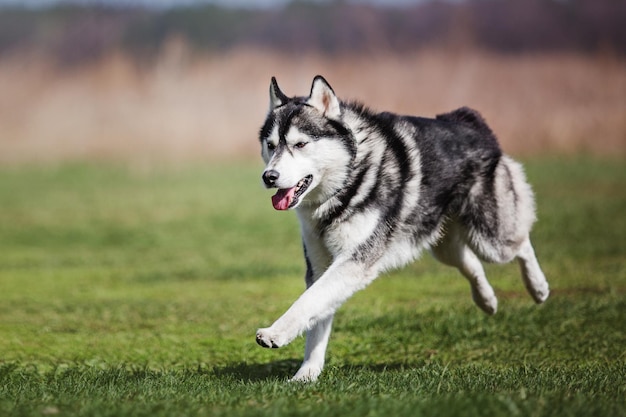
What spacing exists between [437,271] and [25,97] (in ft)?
58.8

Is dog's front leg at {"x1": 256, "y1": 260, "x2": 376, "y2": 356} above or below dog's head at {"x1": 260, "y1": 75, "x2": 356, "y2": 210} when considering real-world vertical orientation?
below

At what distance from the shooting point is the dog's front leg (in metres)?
5.53

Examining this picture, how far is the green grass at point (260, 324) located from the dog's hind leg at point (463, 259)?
47cm

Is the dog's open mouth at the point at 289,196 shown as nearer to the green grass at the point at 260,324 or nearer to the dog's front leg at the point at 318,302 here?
the dog's front leg at the point at 318,302

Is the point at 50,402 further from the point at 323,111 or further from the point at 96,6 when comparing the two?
the point at 96,6

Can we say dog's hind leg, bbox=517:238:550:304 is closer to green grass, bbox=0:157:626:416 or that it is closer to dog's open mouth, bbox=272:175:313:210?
green grass, bbox=0:157:626:416

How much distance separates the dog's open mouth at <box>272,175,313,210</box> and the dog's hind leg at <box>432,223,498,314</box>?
1.57 m

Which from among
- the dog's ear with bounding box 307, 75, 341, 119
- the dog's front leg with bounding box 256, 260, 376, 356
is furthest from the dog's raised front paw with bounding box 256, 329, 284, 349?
the dog's ear with bounding box 307, 75, 341, 119

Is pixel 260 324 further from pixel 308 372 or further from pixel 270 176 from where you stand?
pixel 270 176

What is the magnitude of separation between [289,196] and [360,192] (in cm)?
54

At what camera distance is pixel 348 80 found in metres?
25.7

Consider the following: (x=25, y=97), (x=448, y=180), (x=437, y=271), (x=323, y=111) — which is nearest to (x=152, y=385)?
(x=323, y=111)

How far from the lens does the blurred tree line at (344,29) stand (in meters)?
27.3

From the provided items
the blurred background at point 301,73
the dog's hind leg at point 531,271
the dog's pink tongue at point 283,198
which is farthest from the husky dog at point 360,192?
the blurred background at point 301,73
